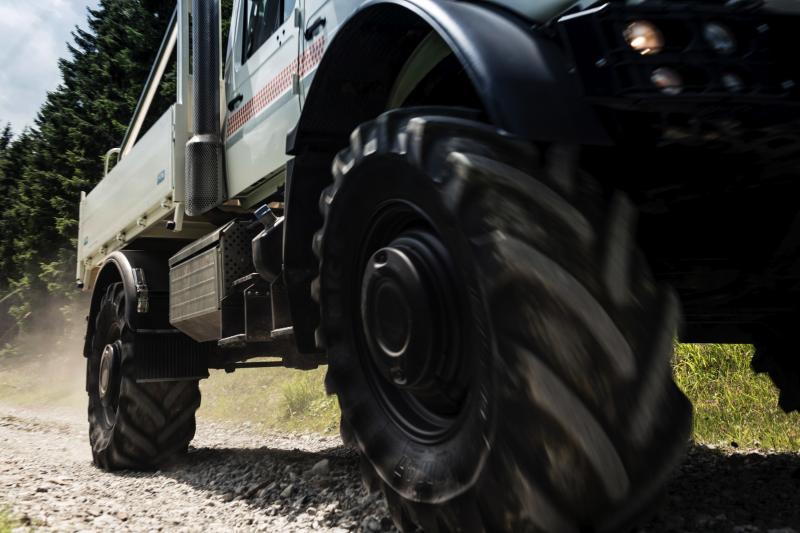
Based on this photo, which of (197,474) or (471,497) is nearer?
(471,497)

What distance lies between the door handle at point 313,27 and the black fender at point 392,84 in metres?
0.60

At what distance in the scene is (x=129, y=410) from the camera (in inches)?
211

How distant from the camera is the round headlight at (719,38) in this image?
1.71 metres

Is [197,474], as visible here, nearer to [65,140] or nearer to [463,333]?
[463,333]

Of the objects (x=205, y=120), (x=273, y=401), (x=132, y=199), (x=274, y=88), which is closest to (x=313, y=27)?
(x=274, y=88)

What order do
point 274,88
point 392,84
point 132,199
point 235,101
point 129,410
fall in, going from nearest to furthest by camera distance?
point 392,84 → point 274,88 → point 235,101 → point 129,410 → point 132,199

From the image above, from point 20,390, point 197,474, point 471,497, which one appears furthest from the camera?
point 20,390

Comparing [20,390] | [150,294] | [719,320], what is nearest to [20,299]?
[20,390]

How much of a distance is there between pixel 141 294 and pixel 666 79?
13.7 ft

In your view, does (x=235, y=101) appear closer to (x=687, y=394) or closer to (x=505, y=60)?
(x=505, y=60)

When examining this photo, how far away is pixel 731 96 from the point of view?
1698 mm

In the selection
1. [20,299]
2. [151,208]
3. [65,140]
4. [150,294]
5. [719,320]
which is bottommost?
[719,320]

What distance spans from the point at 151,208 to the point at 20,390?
64.8 ft

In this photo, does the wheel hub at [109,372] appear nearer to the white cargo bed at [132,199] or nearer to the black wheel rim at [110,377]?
the black wheel rim at [110,377]
